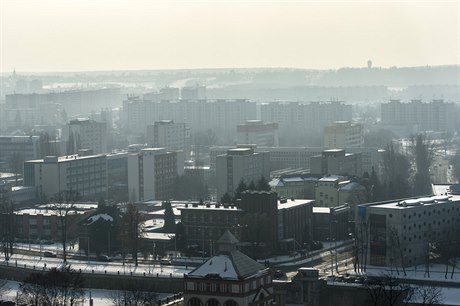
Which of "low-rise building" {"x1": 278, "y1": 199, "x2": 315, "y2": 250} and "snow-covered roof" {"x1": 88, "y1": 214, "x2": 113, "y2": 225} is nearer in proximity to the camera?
"low-rise building" {"x1": 278, "y1": 199, "x2": 315, "y2": 250}

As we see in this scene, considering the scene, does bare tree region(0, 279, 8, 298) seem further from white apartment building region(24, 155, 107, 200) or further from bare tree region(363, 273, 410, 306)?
white apartment building region(24, 155, 107, 200)

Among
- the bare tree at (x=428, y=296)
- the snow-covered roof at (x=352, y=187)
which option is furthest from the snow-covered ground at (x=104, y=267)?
the snow-covered roof at (x=352, y=187)

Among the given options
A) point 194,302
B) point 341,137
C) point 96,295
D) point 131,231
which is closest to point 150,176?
point 131,231

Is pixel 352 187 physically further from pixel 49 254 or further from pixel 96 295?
pixel 96 295

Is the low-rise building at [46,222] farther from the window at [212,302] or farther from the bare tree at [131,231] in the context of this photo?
the window at [212,302]

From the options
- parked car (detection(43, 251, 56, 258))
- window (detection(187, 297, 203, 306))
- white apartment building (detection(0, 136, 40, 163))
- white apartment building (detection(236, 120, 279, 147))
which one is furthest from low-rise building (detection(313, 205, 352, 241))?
white apartment building (detection(236, 120, 279, 147))

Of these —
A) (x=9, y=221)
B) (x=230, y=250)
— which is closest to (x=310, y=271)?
(x=230, y=250)

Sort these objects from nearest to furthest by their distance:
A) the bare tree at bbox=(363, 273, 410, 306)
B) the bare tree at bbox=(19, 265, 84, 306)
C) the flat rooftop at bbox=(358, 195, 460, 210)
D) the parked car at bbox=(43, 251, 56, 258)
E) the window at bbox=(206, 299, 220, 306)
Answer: the window at bbox=(206, 299, 220, 306) < the bare tree at bbox=(363, 273, 410, 306) < the bare tree at bbox=(19, 265, 84, 306) < the flat rooftop at bbox=(358, 195, 460, 210) < the parked car at bbox=(43, 251, 56, 258)
